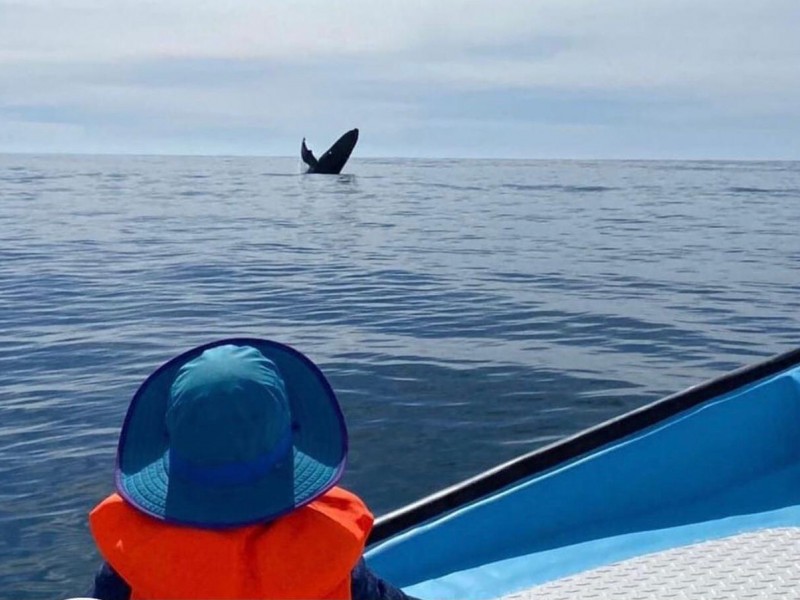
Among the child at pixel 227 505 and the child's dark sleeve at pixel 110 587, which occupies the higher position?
the child at pixel 227 505

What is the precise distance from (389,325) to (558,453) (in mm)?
7825

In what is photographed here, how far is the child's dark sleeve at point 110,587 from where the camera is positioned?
6.33ft

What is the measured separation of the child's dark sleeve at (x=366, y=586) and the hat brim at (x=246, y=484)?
0.26 meters

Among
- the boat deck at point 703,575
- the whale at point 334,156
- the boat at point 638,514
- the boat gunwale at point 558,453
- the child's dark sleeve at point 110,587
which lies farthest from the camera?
the whale at point 334,156

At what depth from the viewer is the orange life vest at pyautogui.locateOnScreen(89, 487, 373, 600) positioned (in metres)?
1.73

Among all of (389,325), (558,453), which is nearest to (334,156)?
(389,325)

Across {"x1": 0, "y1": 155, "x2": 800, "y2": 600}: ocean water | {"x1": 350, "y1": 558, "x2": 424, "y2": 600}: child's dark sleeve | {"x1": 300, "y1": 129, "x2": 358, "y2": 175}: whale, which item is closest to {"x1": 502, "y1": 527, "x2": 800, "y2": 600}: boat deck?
{"x1": 350, "y1": 558, "x2": 424, "y2": 600}: child's dark sleeve

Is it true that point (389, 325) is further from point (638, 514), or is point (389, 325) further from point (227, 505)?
point (227, 505)

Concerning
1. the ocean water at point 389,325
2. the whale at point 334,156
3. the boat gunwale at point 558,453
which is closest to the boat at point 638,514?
the boat gunwale at point 558,453

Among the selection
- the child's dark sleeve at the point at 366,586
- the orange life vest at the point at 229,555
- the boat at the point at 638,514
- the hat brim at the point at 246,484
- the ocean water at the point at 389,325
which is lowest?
the ocean water at the point at 389,325

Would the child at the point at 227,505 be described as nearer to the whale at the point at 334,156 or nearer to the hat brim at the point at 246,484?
the hat brim at the point at 246,484

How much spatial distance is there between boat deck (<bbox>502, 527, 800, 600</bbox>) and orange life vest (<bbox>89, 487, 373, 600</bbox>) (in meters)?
1.41

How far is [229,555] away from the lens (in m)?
1.73

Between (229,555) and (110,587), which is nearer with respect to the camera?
(229,555)
